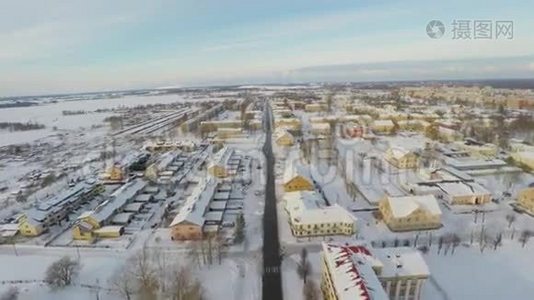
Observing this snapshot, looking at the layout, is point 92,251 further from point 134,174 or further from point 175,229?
point 134,174

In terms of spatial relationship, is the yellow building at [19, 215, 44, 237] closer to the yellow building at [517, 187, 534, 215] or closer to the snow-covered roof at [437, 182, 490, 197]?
the snow-covered roof at [437, 182, 490, 197]

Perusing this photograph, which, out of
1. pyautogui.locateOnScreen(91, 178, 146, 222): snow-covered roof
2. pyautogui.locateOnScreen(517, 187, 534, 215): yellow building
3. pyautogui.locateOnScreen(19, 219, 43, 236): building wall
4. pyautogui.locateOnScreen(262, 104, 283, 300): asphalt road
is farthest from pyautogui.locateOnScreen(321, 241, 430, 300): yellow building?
pyautogui.locateOnScreen(19, 219, 43, 236): building wall

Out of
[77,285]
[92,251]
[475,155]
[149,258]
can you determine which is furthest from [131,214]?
[475,155]

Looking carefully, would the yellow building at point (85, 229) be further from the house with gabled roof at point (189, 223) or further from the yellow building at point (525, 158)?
the yellow building at point (525, 158)

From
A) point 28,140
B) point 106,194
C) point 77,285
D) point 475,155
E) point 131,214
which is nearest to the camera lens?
point 77,285

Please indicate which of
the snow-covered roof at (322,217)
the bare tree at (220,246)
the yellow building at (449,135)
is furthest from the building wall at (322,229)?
the yellow building at (449,135)

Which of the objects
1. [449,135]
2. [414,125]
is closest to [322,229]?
[449,135]

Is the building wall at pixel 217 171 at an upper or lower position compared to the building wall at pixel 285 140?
lower
